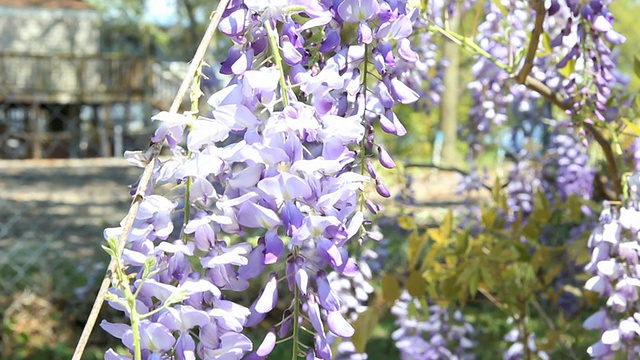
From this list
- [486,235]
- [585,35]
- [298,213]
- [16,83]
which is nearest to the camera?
[298,213]

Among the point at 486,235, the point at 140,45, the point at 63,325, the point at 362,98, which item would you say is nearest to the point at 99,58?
the point at 140,45

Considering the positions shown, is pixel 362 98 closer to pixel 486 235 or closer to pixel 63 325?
pixel 486 235

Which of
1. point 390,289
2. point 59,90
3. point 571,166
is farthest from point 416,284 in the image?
point 59,90

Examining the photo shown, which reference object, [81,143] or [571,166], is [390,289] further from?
[81,143]

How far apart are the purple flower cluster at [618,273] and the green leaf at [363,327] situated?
53cm

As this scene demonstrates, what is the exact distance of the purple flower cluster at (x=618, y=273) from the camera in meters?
1.28

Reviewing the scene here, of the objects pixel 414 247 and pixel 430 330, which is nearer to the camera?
pixel 414 247

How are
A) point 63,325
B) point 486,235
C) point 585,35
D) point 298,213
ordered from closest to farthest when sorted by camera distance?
point 298,213 < point 585,35 < point 486,235 < point 63,325

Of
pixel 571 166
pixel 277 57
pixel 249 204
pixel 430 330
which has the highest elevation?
pixel 277 57

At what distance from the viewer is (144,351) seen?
779mm

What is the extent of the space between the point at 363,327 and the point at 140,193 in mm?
1072

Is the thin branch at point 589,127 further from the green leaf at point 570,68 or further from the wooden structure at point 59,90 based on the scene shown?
the wooden structure at point 59,90

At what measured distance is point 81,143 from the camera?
17.1 meters

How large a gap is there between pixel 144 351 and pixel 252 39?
32 cm
